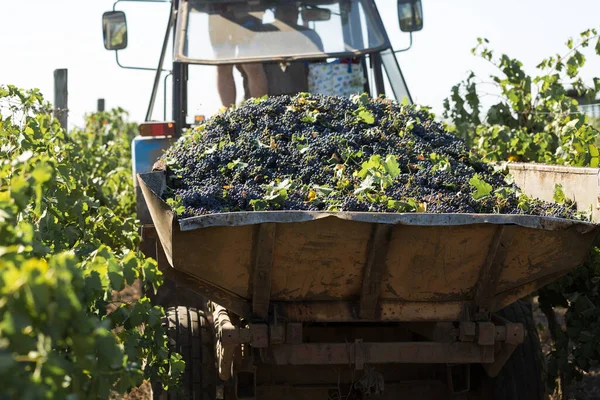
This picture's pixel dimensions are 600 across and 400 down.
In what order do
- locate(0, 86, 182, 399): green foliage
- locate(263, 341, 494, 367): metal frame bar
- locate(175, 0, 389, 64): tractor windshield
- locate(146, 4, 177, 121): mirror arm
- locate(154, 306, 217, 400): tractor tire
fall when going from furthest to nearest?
locate(146, 4, 177, 121): mirror arm
locate(175, 0, 389, 64): tractor windshield
locate(154, 306, 217, 400): tractor tire
locate(263, 341, 494, 367): metal frame bar
locate(0, 86, 182, 399): green foliage

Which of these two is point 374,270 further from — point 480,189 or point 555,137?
point 555,137

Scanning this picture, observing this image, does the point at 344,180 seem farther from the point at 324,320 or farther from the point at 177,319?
the point at 177,319

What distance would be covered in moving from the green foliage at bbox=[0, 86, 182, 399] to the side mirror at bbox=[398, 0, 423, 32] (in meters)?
2.39

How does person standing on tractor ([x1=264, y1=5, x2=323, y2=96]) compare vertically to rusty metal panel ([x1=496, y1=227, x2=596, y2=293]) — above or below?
above

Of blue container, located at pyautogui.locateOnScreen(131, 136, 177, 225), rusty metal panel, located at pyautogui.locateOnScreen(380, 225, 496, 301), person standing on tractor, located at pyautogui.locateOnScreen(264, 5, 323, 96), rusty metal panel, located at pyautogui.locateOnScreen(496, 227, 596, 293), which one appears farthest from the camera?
person standing on tractor, located at pyautogui.locateOnScreen(264, 5, 323, 96)

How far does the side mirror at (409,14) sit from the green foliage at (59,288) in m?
2.39

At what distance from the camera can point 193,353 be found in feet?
14.3

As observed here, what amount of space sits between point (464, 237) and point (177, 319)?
159 centimetres

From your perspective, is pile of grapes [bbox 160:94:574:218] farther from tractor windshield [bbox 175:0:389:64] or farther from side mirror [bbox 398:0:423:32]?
side mirror [bbox 398:0:423:32]

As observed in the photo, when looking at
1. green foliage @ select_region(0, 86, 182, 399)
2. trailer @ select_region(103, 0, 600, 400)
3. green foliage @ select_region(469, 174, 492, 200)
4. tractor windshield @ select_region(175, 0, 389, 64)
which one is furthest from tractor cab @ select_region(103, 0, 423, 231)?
green foliage @ select_region(469, 174, 492, 200)

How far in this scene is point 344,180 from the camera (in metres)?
3.93

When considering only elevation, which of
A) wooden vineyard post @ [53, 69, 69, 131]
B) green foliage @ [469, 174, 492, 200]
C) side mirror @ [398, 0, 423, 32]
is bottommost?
green foliage @ [469, 174, 492, 200]

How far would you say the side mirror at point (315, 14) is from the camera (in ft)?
20.2

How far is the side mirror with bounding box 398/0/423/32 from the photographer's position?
6219mm
